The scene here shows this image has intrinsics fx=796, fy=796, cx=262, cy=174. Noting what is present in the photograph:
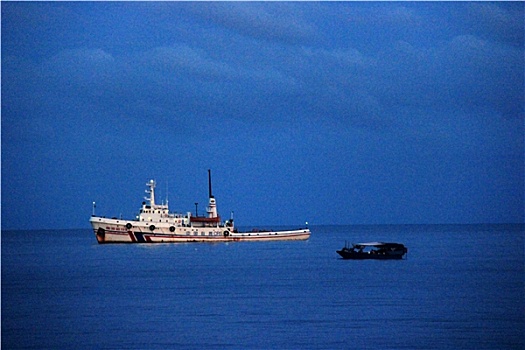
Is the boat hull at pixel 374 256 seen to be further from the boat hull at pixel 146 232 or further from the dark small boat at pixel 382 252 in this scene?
the boat hull at pixel 146 232

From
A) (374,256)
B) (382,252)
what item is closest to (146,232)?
(374,256)

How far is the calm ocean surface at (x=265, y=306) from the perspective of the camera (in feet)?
124

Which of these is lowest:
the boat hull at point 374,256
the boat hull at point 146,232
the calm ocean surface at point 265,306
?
the calm ocean surface at point 265,306

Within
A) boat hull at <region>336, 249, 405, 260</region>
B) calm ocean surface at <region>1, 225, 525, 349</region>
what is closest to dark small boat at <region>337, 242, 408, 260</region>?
boat hull at <region>336, 249, 405, 260</region>

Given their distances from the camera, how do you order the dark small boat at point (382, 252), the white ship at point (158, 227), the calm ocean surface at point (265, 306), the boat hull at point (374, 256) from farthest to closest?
the white ship at point (158, 227)
the dark small boat at point (382, 252)
the boat hull at point (374, 256)
the calm ocean surface at point (265, 306)

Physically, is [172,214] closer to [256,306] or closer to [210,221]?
[210,221]

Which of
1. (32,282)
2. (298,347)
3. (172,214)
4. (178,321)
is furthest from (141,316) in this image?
(172,214)

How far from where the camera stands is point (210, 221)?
11950 cm

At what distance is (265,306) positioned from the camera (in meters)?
48.1

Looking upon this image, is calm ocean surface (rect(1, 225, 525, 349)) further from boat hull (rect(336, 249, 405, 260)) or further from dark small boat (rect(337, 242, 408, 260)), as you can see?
dark small boat (rect(337, 242, 408, 260))

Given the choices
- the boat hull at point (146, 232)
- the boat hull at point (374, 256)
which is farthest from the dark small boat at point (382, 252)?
the boat hull at point (146, 232)

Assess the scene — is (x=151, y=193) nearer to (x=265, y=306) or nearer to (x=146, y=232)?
(x=146, y=232)

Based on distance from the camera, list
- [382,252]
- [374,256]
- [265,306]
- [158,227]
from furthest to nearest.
A: [158,227]
[382,252]
[374,256]
[265,306]

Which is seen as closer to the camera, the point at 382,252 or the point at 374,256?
the point at 374,256
